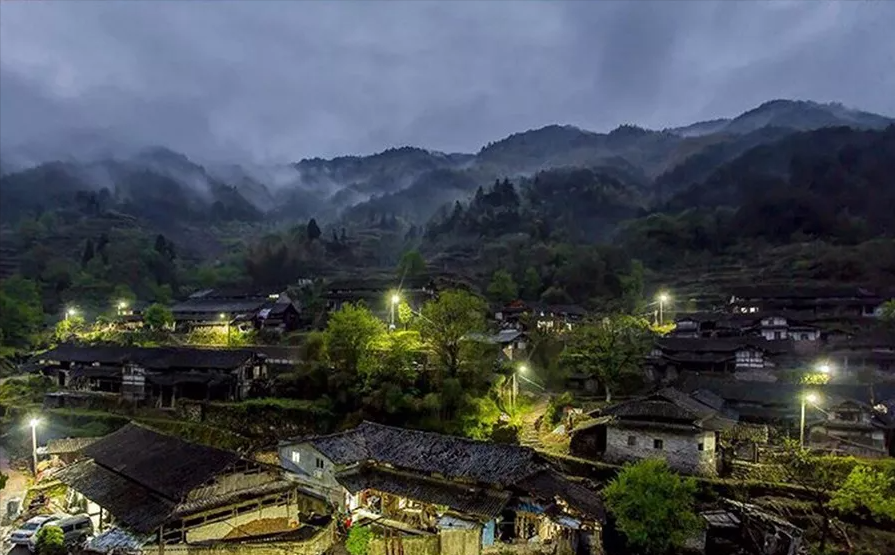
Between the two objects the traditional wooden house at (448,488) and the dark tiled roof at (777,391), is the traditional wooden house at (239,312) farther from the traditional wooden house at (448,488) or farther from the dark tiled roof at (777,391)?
the dark tiled roof at (777,391)

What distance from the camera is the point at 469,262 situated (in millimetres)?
111938

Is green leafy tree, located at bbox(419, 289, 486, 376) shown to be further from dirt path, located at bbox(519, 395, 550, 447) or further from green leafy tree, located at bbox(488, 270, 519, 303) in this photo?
green leafy tree, located at bbox(488, 270, 519, 303)

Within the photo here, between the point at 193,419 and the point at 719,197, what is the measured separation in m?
126

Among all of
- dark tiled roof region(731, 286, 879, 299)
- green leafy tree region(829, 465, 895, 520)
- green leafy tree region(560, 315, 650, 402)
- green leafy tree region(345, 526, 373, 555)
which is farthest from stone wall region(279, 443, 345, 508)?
dark tiled roof region(731, 286, 879, 299)

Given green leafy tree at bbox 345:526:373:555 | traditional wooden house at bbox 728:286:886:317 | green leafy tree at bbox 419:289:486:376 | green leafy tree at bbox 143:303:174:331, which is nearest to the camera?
green leafy tree at bbox 345:526:373:555

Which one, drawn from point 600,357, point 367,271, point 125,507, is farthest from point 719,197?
point 125,507

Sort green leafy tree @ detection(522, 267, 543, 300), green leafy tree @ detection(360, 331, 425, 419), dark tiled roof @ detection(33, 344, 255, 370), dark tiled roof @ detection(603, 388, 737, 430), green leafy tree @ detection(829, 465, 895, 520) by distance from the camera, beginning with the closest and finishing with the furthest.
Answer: green leafy tree @ detection(829, 465, 895, 520)
dark tiled roof @ detection(603, 388, 737, 430)
green leafy tree @ detection(360, 331, 425, 419)
dark tiled roof @ detection(33, 344, 255, 370)
green leafy tree @ detection(522, 267, 543, 300)

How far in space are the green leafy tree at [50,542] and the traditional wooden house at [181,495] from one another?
1.85 metres

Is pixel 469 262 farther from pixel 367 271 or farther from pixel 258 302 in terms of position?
pixel 258 302

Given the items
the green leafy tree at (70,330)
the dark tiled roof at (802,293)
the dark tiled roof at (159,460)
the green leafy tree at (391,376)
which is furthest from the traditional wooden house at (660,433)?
the green leafy tree at (70,330)

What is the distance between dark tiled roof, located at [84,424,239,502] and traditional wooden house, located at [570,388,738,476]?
21.9 m

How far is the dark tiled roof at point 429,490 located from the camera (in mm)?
25438

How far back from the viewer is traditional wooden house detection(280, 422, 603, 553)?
83.5 feet

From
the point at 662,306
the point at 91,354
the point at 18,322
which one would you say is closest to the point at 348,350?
the point at 91,354
